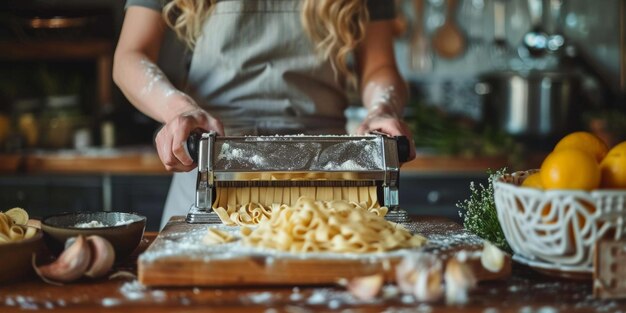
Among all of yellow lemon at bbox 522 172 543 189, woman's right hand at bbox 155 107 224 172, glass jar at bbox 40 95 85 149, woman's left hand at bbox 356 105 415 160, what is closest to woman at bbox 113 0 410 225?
woman's left hand at bbox 356 105 415 160

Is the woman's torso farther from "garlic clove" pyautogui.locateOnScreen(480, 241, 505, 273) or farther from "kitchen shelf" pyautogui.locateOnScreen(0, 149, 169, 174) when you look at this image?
"kitchen shelf" pyautogui.locateOnScreen(0, 149, 169, 174)

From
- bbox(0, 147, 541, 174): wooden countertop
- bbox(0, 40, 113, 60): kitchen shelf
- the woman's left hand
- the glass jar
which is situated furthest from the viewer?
bbox(0, 40, 113, 60): kitchen shelf

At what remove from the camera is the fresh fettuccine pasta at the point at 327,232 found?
1.24 meters

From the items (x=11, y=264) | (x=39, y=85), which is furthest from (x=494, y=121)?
(x=11, y=264)

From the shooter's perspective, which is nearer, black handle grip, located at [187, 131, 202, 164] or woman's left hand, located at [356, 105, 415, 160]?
black handle grip, located at [187, 131, 202, 164]

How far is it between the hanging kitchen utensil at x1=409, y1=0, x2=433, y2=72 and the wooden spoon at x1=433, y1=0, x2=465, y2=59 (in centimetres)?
6

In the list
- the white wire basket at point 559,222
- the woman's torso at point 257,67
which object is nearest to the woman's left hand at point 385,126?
the woman's torso at point 257,67

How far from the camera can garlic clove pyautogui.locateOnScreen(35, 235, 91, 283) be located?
1.21 metres

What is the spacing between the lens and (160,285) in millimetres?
1196

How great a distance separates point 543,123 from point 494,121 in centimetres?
37

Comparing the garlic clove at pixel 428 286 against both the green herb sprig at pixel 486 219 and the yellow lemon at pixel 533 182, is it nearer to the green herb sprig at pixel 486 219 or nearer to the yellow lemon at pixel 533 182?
the yellow lemon at pixel 533 182

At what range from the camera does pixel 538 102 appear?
13.1ft

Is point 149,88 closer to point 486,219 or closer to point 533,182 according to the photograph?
point 486,219

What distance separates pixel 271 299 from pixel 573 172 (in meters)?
0.47
